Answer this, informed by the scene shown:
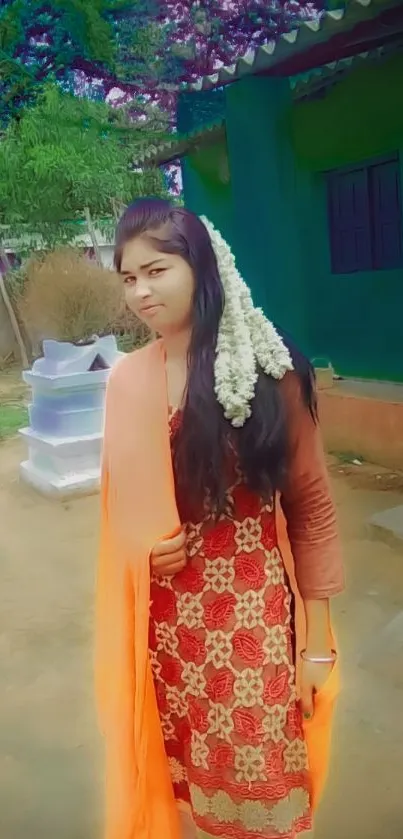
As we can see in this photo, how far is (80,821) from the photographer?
1500 millimetres

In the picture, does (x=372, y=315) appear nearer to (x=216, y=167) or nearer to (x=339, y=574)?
(x=216, y=167)

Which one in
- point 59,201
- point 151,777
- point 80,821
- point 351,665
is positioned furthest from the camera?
point 351,665

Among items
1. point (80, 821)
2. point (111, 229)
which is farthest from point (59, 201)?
point (80, 821)

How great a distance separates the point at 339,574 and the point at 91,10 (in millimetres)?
1148

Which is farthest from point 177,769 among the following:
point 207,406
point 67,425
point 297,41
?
point 67,425

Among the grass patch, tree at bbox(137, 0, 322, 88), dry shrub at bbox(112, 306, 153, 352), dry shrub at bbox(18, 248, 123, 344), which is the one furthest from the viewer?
the grass patch

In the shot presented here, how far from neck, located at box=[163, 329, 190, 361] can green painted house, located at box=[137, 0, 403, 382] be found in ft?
0.87

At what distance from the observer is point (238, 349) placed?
3.09 feet

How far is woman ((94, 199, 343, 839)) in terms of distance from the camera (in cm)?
94

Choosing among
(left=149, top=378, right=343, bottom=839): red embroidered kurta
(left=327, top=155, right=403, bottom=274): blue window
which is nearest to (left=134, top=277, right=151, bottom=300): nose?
(left=149, top=378, right=343, bottom=839): red embroidered kurta

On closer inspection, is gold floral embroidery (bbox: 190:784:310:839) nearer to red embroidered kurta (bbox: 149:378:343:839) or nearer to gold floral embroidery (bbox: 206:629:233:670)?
red embroidered kurta (bbox: 149:378:343:839)

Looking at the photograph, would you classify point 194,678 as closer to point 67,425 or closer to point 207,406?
point 207,406

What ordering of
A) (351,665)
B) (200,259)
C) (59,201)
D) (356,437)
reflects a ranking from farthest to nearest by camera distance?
(356,437)
(351,665)
(59,201)
(200,259)

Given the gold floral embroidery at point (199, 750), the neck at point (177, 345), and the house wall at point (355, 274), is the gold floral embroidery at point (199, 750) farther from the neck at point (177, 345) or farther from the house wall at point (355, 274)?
the house wall at point (355, 274)
